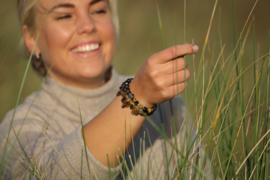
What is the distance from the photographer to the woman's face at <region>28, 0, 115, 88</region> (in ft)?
3.36

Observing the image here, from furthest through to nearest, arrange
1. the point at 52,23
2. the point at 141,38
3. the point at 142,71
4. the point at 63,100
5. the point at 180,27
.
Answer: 1. the point at 180,27
2. the point at 141,38
3. the point at 63,100
4. the point at 52,23
5. the point at 142,71

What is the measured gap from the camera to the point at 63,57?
108 cm

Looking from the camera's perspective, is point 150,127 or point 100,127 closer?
point 100,127

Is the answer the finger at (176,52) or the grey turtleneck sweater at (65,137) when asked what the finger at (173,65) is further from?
the grey turtleneck sweater at (65,137)

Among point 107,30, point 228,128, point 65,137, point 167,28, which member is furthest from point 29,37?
point 167,28

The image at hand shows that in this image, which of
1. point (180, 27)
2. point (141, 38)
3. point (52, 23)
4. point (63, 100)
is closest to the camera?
point (52, 23)

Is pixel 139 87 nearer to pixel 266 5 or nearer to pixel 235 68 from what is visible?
pixel 235 68

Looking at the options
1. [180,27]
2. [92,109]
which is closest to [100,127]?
[92,109]

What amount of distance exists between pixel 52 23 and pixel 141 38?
7.90 ft

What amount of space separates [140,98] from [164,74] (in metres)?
0.09

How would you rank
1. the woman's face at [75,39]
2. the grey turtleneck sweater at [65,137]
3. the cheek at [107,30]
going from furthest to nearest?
the cheek at [107,30] < the woman's face at [75,39] < the grey turtleneck sweater at [65,137]

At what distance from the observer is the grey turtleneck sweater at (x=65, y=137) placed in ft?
2.22

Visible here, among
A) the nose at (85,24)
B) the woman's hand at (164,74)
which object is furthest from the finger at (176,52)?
the nose at (85,24)

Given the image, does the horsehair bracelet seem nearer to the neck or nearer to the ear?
the neck
